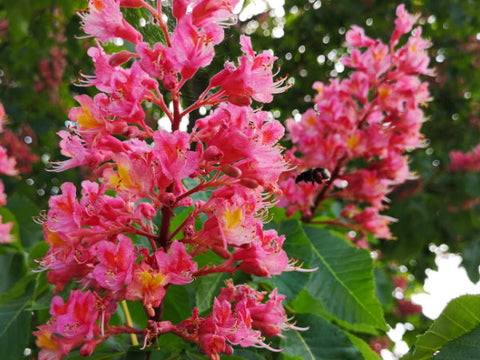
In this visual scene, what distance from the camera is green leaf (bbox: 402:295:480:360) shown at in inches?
43.1

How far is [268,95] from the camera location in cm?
119

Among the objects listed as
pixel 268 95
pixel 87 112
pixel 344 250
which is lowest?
pixel 344 250

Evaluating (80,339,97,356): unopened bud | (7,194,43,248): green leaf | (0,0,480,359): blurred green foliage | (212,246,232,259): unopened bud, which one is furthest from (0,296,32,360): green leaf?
(7,194,43,248): green leaf

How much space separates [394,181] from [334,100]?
480mm

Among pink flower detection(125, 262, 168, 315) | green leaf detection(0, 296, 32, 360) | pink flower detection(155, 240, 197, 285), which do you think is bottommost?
green leaf detection(0, 296, 32, 360)

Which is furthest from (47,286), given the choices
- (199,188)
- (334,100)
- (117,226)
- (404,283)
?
(404,283)

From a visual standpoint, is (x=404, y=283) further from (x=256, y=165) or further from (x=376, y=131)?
(x=256, y=165)

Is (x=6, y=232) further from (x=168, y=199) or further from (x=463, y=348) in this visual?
(x=463, y=348)

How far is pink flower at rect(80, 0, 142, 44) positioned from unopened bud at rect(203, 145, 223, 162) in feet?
1.13

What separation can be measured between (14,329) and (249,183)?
0.91 metres

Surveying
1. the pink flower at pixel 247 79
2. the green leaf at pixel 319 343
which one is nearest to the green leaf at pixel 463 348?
the green leaf at pixel 319 343

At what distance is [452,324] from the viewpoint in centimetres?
111

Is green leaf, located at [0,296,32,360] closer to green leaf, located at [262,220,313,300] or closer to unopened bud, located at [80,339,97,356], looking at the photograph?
unopened bud, located at [80,339,97,356]

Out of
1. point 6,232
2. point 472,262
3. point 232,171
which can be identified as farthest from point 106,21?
point 472,262
